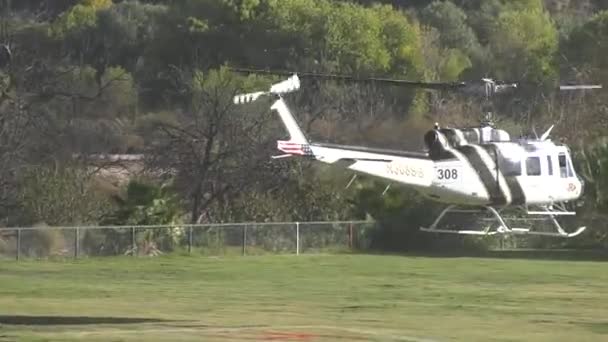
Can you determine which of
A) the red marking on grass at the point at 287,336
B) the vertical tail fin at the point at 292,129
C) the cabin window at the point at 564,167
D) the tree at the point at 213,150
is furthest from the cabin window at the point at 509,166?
the red marking on grass at the point at 287,336

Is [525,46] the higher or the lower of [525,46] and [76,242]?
the higher

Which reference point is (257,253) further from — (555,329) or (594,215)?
(555,329)


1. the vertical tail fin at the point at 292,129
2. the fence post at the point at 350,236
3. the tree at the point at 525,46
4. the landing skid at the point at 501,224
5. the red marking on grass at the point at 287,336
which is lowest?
the red marking on grass at the point at 287,336

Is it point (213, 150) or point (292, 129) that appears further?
point (213, 150)

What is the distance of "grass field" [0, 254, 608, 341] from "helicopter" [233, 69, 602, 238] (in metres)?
1.91

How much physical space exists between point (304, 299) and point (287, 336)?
8.35m

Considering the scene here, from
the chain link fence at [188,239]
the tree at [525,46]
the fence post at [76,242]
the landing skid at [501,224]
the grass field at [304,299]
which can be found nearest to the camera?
the grass field at [304,299]

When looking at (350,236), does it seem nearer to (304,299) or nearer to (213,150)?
(213,150)

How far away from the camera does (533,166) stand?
142ft

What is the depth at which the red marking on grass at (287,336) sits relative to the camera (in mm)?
22562

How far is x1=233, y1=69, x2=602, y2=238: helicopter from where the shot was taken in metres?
40.7

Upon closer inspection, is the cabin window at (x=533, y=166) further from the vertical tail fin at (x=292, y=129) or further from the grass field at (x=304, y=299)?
the vertical tail fin at (x=292, y=129)

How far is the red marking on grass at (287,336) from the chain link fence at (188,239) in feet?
75.0

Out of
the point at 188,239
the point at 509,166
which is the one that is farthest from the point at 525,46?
the point at 509,166
